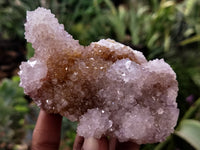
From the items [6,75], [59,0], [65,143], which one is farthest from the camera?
[6,75]

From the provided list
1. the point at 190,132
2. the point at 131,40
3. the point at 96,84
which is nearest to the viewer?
the point at 96,84

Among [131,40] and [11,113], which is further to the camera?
[131,40]

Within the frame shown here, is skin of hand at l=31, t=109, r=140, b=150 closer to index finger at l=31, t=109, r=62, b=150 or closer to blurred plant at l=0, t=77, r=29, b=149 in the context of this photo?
index finger at l=31, t=109, r=62, b=150

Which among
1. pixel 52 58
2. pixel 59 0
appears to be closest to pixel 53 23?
pixel 52 58

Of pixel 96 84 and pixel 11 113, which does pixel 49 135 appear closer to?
pixel 96 84

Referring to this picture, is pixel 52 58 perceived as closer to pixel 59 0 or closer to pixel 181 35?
pixel 59 0

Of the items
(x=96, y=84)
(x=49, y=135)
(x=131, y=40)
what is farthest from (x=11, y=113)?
(x=131, y=40)

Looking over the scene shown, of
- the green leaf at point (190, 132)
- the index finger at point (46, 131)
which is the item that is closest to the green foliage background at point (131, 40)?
the green leaf at point (190, 132)
